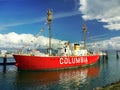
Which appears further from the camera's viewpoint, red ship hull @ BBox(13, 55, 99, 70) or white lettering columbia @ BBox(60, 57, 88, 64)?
white lettering columbia @ BBox(60, 57, 88, 64)

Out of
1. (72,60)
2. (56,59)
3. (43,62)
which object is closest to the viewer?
(43,62)

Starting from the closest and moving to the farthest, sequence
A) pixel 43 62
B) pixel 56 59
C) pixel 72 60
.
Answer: pixel 43 62
pixel 56 59
pixel 72 60

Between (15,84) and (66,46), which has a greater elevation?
(66,46)

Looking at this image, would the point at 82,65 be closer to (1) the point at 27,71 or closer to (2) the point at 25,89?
(1) the point at 27,71

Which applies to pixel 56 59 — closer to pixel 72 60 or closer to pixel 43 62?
pixel 43 62

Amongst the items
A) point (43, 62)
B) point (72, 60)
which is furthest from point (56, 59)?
point (72, 60)

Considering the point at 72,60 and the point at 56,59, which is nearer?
the point at 56,59

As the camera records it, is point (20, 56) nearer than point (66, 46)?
Yes

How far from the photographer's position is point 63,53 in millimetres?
57812

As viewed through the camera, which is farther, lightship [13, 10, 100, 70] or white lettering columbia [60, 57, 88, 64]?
white lettering columbia [60, 57, 88, 64]

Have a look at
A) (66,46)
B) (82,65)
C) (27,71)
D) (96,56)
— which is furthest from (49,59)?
(96,56)

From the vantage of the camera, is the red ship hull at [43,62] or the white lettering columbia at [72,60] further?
the white lettering columbia at [72,60]

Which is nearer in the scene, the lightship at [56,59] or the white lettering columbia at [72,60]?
the lightship at [56,59]

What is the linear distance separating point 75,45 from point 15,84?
32.6m
